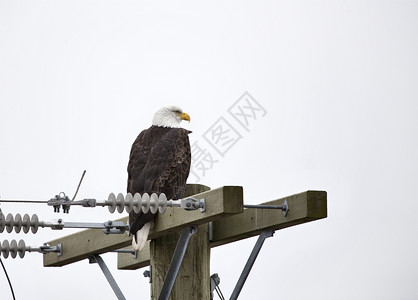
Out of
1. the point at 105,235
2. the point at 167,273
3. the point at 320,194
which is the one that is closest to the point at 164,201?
the point at 167,273

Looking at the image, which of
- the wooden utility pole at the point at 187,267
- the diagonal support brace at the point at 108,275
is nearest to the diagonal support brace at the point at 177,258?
Result: the wooden utility pole at the point at 187,267

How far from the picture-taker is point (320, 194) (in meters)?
5.92

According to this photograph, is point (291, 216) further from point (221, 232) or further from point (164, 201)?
point (164, 201)

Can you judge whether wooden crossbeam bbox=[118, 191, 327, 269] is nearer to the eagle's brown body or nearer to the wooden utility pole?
the wooden utility pole

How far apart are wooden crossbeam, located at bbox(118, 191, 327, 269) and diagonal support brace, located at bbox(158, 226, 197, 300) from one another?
1.12 ft

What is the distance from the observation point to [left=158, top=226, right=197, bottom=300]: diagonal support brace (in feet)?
18.8

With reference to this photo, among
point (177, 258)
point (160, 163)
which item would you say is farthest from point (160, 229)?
point (160, 163)

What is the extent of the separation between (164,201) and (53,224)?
31.1 inches

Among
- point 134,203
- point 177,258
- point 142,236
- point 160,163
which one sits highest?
point 160,163

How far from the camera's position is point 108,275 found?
657cm

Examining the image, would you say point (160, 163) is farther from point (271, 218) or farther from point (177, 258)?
point (177, 258)

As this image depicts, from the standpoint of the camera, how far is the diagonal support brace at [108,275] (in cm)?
638

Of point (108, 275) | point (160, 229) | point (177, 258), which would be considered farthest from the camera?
point (108, 275)

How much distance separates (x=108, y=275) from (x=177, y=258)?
0.98 meters
